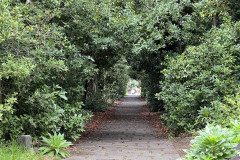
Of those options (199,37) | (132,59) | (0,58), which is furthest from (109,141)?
(132,59)

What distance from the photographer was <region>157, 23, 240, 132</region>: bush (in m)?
9.84

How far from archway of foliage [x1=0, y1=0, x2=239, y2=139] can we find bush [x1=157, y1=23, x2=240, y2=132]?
0.11 ft

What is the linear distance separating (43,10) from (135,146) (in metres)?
4.87

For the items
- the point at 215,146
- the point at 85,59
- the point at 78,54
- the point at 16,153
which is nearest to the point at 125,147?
the point at 85,59

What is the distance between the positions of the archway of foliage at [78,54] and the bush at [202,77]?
0.03 metres

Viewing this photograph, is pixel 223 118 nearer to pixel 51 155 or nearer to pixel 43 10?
pixel 51 155

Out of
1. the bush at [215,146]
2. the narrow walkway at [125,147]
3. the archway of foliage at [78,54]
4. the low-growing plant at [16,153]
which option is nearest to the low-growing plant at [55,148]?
the narrow walkway at [125,147]

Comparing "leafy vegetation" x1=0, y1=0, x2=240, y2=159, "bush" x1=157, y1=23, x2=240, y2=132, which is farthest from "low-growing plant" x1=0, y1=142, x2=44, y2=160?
"bush" x1=157, y1=23, x2=240, y2=132

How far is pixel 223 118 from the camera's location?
336 inches

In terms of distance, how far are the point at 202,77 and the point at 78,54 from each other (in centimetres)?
414

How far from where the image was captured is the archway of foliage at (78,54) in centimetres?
732

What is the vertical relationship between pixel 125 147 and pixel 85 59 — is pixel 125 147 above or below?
below

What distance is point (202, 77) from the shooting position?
9.95m

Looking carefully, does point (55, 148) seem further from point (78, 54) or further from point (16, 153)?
point (78, 54)
